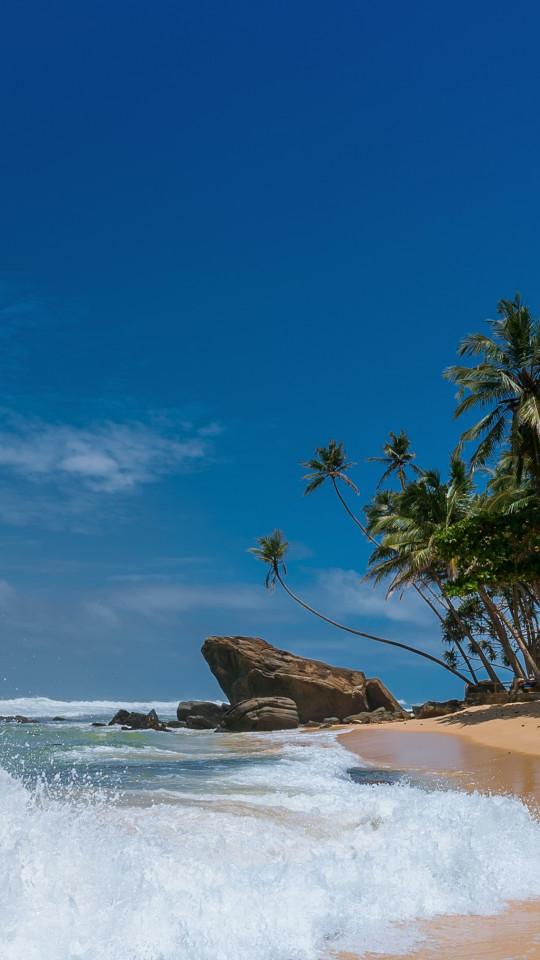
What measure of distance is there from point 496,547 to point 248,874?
60.6 ft

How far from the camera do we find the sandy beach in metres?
3.79

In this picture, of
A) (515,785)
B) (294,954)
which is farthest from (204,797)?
(294,954)

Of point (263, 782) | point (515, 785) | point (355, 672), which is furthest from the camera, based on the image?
point (355, 672)

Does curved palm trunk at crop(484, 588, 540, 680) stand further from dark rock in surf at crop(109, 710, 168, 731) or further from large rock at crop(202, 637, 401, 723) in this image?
dark rock in surf at crop(109, 710, 168, 731)

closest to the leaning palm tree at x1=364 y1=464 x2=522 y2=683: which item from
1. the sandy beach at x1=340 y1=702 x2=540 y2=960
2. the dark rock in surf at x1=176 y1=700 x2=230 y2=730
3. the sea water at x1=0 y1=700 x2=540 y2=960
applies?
the sandy beach at x1=340 y1=702 x2=540 y2=960

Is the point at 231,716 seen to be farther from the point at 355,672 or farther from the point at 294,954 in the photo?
the point at 294,954

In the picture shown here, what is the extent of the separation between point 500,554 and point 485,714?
514 centimetres

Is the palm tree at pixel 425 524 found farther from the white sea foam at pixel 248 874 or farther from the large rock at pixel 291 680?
the white sea foam at pixel 248 874

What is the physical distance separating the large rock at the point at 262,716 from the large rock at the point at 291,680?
3.37 metres

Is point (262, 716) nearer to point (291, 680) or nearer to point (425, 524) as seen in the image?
point (291, 680)

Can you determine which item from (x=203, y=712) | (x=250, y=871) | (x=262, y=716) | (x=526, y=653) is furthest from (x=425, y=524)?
(x=250, y=871)

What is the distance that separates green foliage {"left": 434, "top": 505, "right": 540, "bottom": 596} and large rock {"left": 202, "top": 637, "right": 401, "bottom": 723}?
1259 cm

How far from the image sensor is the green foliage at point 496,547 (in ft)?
69.4

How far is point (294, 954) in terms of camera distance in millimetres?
3732
